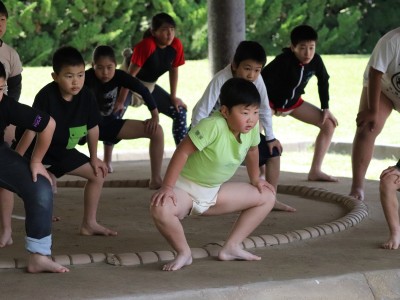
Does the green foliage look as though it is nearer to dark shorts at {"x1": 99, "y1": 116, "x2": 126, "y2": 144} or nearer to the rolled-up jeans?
dark shorts at {"x1": 99, "y1": 116, "x2": 126, "y2": 144}

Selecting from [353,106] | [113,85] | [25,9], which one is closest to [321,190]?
[113,85]

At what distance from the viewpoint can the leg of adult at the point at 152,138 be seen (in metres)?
5.62

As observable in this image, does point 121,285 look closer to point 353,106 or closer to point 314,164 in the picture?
point 314,164

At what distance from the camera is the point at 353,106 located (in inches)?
449

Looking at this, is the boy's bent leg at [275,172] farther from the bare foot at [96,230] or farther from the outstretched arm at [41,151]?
the outstretched arm at [41,151]

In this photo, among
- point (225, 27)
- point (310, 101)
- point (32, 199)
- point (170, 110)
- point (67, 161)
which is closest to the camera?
Result: point (32, 199)

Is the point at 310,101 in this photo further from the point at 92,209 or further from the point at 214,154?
the point at 214,154

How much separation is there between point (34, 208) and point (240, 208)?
32.3 inches

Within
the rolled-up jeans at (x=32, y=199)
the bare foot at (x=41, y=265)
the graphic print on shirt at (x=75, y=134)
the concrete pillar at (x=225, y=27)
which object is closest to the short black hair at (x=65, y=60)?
the graphic print on shirt at (x=75, y=134)

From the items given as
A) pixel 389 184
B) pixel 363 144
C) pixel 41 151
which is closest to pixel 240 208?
pixel 389 184

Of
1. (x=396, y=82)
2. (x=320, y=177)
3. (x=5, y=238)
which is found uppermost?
(x=396, y=82)

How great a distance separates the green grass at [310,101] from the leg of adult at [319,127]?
54.5 inches

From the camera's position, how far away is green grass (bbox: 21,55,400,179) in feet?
27.9

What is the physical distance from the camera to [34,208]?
147 inches
